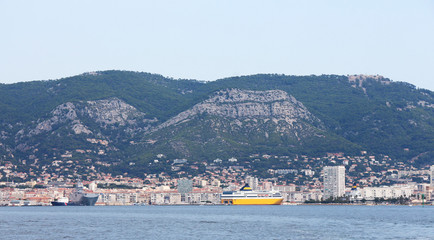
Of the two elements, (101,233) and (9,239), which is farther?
(101,233)

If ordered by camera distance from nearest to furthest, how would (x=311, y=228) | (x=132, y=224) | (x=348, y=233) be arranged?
(x=348, y=233), (x=311, y=228), (x=132, y=224)

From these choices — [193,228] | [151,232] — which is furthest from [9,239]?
[193,228]

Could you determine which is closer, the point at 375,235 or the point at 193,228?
the point at 375,235

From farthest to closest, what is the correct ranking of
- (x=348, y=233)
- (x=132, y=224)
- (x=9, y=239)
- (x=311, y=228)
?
1. (x=132, y=224)
2. (x=311, y=228)
3. (x=348, y=233)
4. (x=9, y=239)

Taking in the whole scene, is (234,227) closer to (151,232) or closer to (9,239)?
(151,232)

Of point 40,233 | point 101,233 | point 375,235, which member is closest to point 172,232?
point 101,233

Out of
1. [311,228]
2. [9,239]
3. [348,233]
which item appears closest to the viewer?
[9,239]

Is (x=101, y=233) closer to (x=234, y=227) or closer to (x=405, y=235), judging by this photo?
(x=234, y=227)

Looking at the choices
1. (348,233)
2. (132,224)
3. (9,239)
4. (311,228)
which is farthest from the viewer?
(132,224)
